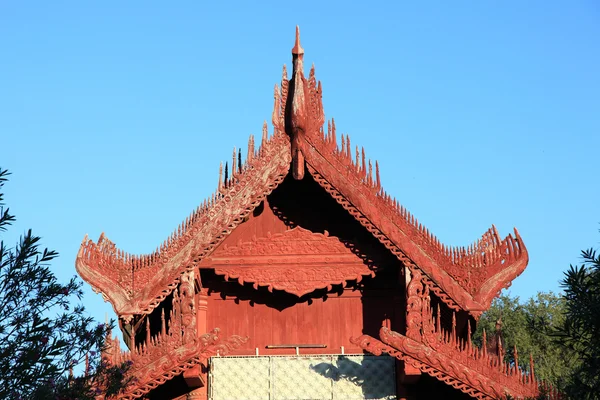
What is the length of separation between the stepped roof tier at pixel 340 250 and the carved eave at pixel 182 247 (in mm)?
16

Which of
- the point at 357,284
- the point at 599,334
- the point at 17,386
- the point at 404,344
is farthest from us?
the point at 357,284

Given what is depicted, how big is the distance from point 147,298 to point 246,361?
1.99 metres

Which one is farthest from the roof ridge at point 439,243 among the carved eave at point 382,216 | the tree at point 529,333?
the tree at point 529,333

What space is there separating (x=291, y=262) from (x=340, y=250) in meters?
0.84

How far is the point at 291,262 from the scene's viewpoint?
17.2 metres

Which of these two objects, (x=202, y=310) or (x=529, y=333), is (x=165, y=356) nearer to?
(x=202, y=310)

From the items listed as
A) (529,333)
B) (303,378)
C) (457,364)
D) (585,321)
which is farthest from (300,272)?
(529,333)

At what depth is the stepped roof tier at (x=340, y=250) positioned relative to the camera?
52.6 feet

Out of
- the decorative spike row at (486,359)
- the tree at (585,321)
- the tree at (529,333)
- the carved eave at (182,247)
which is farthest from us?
the tree at (529,333)

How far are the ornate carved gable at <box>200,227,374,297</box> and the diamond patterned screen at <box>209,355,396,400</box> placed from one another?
1.18 metres

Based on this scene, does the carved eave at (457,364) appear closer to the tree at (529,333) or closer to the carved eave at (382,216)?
the carved eave at (382,216)

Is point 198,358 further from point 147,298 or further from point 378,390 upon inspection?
point 378,390

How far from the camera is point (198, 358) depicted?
15523mm

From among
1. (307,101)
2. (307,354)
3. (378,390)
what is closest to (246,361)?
(307,354)
